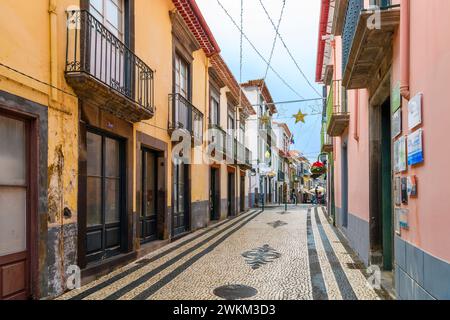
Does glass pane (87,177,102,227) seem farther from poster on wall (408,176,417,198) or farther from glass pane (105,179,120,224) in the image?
poster on wall (408,176,417,198)

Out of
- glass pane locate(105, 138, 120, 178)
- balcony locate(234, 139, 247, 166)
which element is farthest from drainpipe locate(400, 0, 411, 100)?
balcony locate(234, 139, 247, 166)

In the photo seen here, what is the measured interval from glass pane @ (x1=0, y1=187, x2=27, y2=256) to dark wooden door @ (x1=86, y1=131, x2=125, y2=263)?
55.7 inches

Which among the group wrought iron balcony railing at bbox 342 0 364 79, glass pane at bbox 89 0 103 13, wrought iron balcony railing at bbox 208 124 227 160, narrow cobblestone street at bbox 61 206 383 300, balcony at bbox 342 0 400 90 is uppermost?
glass pane at bbox 89 0 103 13

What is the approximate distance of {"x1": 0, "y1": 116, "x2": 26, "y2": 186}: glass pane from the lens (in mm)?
3990

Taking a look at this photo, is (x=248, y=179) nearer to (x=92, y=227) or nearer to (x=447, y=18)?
(x=92, y=227)

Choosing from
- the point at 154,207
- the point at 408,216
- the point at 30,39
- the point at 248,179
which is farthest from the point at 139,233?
the point at 248,179

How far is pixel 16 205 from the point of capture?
A: 414cm

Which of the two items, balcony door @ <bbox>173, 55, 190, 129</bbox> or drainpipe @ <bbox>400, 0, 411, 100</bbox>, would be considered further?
balcony door @ <bbox>173, 55, 190, 129</bbox>

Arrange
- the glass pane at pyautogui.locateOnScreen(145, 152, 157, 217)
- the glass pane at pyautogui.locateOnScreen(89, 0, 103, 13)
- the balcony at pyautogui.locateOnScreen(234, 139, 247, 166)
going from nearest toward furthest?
1. the glass pane at pyautogui.locateOnScreen(89, 0, 103, 13)
2. the glass pane at pyautogui.locateOnScreen(145, 152, 157, 217)
3. the balcony at pyautogui.locateOnScreen(234, 139, 247, 166)

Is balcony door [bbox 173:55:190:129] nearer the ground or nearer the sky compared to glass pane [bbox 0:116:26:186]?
nearer the sky

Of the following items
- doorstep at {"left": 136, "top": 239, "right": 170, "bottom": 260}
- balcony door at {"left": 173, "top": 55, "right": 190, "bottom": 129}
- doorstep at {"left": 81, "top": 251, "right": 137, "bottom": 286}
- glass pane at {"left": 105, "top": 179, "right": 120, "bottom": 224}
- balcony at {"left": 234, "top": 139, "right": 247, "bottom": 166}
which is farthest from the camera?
balcony at {"left": 234, "top": 139, "right": 247, "bottom": 166}

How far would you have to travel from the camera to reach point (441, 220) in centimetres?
290

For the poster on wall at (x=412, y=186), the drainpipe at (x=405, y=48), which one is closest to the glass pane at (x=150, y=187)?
the poster on wall at (x=412, y=186)
